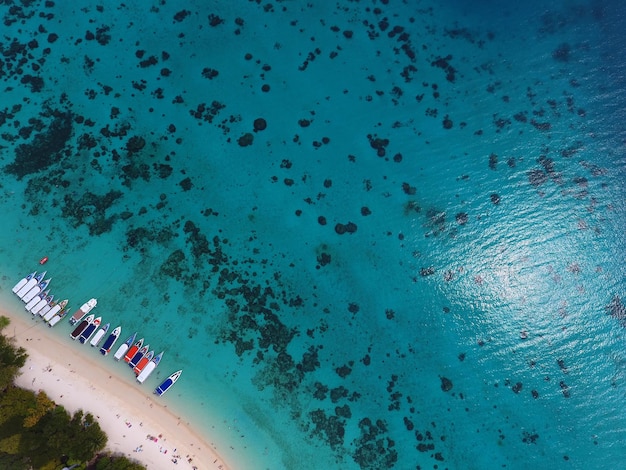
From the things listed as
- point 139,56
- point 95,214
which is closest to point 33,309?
point 95,214

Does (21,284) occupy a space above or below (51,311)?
above

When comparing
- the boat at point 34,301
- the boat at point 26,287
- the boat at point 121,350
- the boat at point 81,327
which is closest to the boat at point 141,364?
the boat at point 121,350

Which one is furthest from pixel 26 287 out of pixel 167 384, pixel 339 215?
pixel 339 215

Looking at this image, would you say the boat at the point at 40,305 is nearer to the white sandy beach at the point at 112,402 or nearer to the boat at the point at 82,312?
the white sandy beach at the point at 112,402

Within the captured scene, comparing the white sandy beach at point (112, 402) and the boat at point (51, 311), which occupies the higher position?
the boat at point (51, 311)

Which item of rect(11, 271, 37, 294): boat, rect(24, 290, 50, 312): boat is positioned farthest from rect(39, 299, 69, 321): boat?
rect(11, 271, 37, 294): boat

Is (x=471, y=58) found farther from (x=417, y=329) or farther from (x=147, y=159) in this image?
(x=147, y=159)

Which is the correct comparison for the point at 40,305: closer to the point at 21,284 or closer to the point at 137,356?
the point at 21,284
